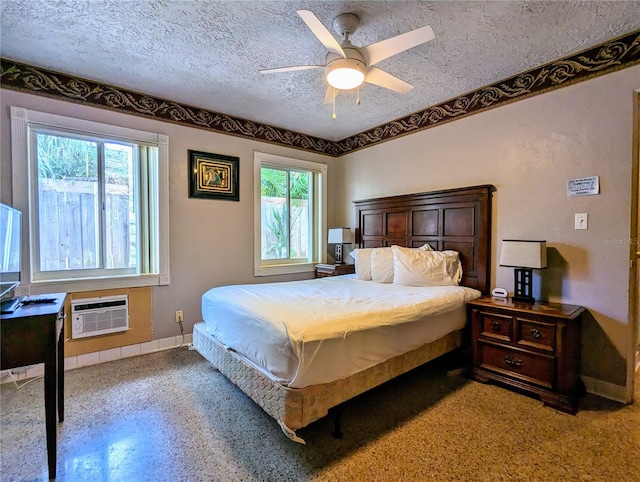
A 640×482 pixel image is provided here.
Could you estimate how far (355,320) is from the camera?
188 cm

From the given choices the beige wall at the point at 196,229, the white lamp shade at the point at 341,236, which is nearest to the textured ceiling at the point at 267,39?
the beige wall at the point at 196,229

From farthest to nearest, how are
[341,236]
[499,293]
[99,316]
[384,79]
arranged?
[341,236], [99,316], [499,293], [384,79]

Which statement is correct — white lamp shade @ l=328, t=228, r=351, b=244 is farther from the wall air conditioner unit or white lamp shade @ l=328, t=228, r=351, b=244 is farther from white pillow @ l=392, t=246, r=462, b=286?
the wall air conditioner unit

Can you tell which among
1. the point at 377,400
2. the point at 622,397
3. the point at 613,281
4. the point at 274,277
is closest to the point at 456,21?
the point at 613,281

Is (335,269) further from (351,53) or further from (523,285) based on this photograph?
(351,53)

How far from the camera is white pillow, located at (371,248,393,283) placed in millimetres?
3307

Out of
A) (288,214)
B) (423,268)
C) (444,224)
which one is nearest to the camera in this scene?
(423,268)

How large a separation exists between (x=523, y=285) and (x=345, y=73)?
90.2 inches

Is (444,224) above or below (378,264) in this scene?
above

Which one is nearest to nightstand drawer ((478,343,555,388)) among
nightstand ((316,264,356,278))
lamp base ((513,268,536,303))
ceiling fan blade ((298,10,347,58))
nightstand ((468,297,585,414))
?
nightstand ((468,297,585,414))

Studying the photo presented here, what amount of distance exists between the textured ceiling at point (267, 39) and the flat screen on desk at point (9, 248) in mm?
1324

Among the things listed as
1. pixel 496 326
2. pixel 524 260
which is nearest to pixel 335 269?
pixel 496 326

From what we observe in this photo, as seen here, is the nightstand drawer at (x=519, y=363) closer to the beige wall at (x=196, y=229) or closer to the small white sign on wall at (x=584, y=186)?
the small white sign on wall at (x=584, y=186)

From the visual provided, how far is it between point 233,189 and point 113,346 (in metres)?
2.07
